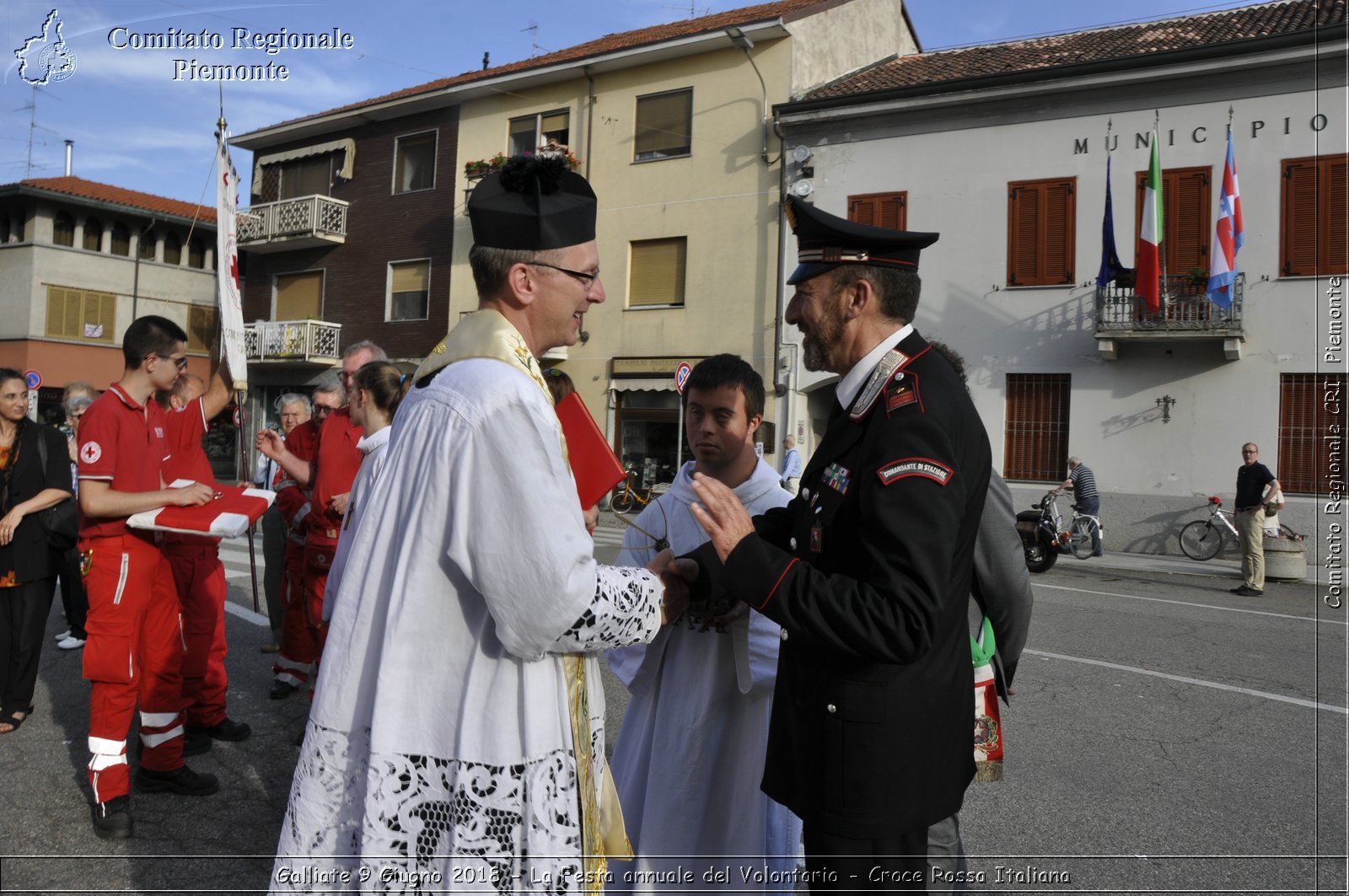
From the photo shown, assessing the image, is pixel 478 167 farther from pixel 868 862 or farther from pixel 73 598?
pixel 868 862

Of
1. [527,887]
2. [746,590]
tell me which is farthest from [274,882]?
[746,590]

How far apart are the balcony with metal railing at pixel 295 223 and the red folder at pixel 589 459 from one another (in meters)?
26.5

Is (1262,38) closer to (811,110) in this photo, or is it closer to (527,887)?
(811,110)

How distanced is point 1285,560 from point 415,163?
73.8 feet

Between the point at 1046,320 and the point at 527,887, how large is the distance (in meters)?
17.7

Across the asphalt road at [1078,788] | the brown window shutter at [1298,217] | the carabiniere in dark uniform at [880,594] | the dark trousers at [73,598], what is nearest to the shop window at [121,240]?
the asphalt road at [1078,788]

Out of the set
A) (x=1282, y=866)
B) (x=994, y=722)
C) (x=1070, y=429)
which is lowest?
(x=1282, y=866)

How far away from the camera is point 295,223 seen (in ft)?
88.3

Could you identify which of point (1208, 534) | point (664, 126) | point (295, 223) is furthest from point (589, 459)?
point (295, 223)

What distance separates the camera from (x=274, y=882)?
6.46 ft

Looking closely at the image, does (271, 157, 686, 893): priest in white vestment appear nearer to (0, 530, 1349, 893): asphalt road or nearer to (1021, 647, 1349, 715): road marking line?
(0, 530, 1349, 893): asphalt road

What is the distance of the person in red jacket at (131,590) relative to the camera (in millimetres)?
3959

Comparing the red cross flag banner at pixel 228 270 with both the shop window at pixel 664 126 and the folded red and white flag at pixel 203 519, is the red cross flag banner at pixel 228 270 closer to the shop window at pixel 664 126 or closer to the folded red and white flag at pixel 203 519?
the folded red and white flag at pixel 203 519

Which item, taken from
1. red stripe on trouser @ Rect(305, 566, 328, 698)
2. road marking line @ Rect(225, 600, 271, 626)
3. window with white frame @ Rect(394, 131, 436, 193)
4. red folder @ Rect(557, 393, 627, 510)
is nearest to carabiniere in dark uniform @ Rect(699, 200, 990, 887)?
red folder @ Rect(557, 393, 627, 510)
